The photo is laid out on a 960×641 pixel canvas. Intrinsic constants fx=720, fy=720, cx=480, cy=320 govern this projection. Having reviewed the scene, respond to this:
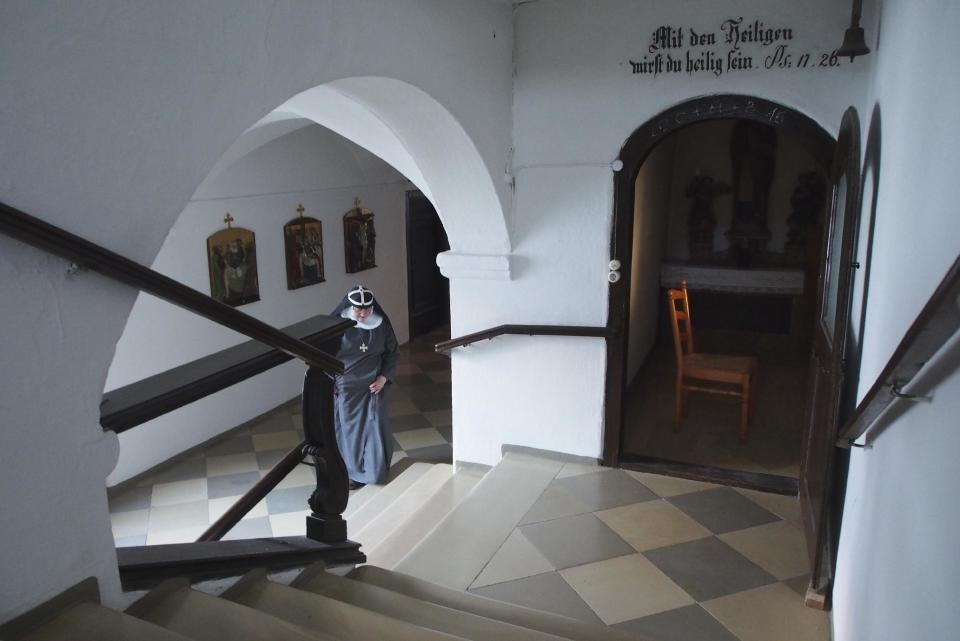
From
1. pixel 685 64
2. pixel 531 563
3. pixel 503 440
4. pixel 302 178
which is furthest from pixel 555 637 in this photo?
pixel 302 178

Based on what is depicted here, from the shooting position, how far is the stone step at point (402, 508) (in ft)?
14.9

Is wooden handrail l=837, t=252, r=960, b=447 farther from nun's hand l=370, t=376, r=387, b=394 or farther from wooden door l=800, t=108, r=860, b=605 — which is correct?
nun's hand l=370, t=376, r=387, b=394

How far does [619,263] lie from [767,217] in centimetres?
446

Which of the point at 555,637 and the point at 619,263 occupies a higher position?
the point at 619,263

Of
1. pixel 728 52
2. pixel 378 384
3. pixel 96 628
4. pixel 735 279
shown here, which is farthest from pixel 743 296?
pixel 96 628

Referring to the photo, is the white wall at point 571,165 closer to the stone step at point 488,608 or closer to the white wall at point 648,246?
the white wall at point 648,246

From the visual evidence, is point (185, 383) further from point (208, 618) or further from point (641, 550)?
point (641, 550)

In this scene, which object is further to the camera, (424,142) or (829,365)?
(424,142)

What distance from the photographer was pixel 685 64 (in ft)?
13.1

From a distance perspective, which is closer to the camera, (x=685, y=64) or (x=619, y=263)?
(x=685, y=64)

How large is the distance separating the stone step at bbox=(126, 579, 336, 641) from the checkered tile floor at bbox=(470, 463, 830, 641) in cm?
162

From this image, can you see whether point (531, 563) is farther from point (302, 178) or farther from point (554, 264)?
point (302, 178)

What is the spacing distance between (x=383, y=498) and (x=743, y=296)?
464 centimetres

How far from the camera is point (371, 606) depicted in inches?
91.4
